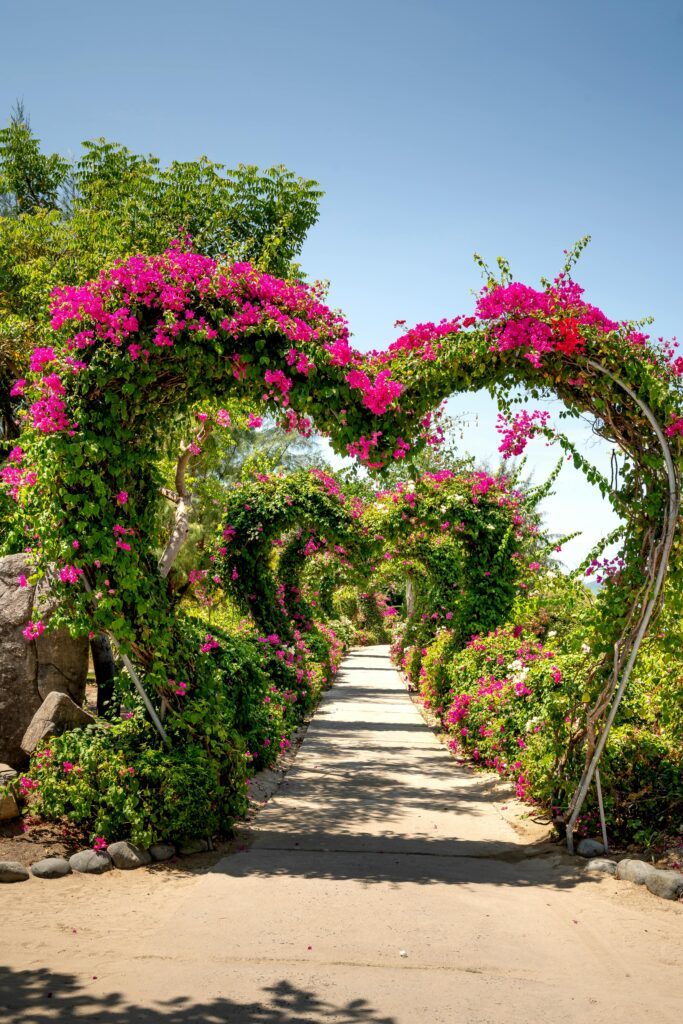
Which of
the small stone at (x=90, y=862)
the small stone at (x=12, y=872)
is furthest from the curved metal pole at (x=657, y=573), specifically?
the small stone at (x=12, y=872)

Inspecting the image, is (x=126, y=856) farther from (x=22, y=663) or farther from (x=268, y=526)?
(x=268, y=526)

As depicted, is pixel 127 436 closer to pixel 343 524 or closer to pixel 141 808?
pixel 141 808

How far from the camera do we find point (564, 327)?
5844 millimetres

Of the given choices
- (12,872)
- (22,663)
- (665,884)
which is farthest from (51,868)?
(665,884)

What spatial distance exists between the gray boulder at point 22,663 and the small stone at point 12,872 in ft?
9.32

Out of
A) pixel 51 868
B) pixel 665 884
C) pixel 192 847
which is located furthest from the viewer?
pixel 192 847

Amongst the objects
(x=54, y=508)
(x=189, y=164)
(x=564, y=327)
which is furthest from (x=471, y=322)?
(x=189, y=164)

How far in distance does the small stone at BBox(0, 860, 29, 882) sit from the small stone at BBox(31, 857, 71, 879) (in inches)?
2.8

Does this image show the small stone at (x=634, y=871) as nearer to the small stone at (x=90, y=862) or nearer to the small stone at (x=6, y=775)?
the small stone at (x=90, y=862)

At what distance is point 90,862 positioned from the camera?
5.51 m

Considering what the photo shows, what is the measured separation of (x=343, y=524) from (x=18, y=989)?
33.3 ft

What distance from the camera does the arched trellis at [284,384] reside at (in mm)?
5988

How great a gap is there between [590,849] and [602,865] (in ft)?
1.16

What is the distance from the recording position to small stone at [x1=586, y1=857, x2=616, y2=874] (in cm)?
571
